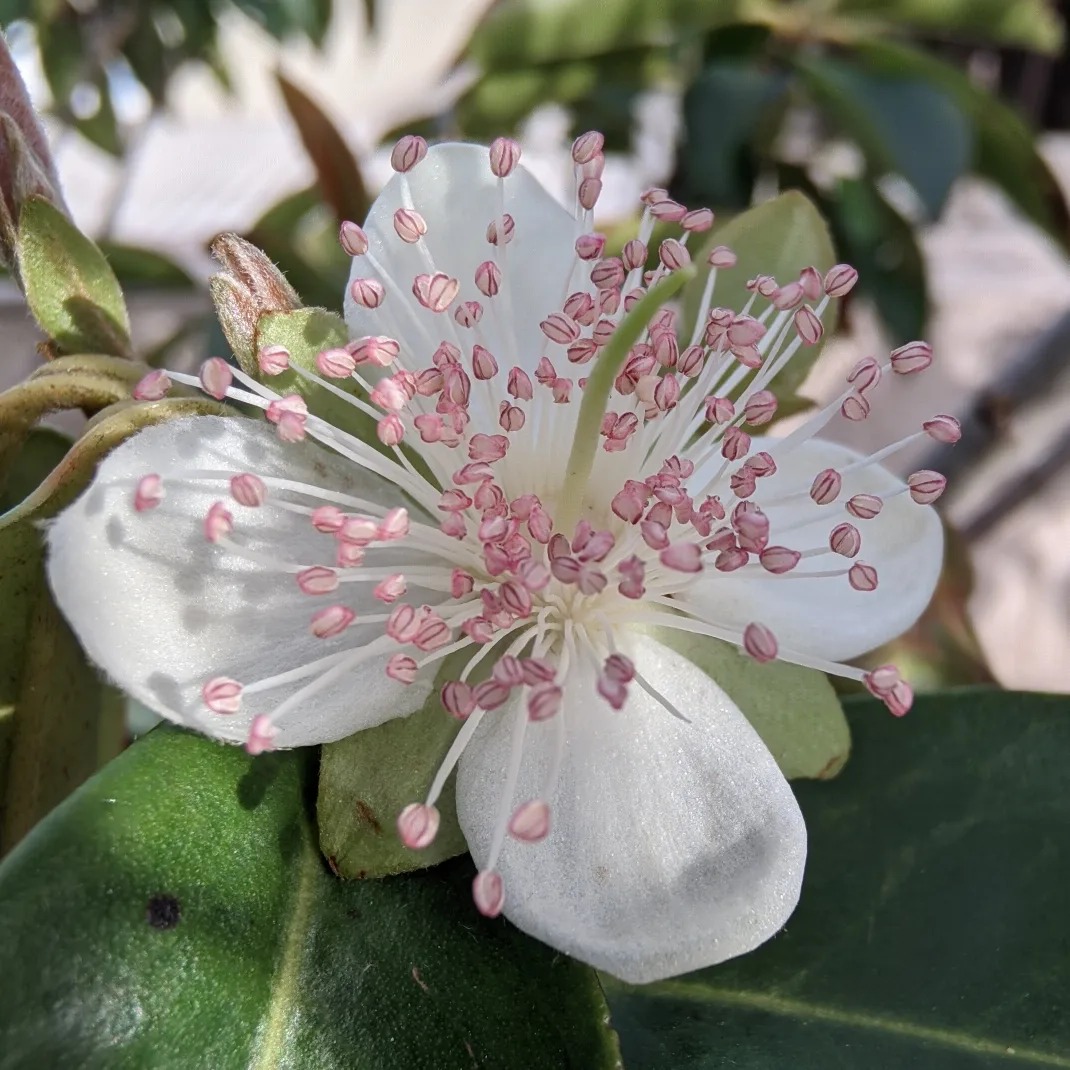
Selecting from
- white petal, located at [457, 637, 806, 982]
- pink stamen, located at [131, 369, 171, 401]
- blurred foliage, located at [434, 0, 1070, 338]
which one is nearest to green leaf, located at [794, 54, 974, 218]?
blurred foliage, located at [434, 0, 1070, 338]

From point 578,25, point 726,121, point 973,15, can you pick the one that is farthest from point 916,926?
point 973,15

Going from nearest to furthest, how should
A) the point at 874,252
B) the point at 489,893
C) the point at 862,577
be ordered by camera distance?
the point at 489,893 < the point at 862,577 < the point at 874,252

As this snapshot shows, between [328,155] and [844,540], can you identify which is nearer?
[844,540]

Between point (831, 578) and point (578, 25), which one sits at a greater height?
point (578, 25)

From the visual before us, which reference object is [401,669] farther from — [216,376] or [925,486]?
[925,486]

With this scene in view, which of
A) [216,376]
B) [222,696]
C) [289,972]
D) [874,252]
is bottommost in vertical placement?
[874,252]

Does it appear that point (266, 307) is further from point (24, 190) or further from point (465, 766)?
point (465, 766)

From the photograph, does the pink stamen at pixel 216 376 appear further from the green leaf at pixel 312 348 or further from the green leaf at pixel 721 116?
the green leaf at pixel 721 116

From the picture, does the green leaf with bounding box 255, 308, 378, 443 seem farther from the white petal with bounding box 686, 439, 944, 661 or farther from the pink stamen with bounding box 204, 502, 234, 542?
the white petal with bounding box 686, 439, 944, 661
